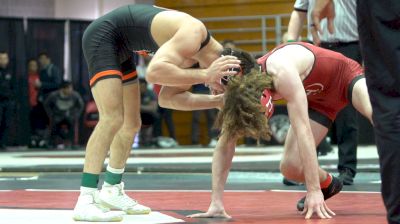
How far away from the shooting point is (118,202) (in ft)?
15.7

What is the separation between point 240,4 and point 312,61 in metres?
11.8

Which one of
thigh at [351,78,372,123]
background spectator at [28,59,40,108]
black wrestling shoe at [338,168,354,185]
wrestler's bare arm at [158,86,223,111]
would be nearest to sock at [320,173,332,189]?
thigh at [351,78,372,123]

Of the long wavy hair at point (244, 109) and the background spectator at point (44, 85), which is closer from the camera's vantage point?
the long wavy hair at point (244, 109)

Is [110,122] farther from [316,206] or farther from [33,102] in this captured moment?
[33,102]

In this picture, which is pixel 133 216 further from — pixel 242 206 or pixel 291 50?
pixel 291 50

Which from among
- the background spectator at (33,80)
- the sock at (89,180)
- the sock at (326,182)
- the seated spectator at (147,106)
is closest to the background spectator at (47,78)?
the background spectator at (33,80)

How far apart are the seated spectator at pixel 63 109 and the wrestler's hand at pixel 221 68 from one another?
11220 mm

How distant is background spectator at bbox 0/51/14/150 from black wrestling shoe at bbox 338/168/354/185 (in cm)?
927

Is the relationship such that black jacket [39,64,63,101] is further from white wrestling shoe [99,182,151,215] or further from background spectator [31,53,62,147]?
white wrestling shoe [99,182,151,215]

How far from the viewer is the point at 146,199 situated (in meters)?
5.68

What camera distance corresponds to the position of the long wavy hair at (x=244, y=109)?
4113mm

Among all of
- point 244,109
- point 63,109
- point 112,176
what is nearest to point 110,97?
point 112,176

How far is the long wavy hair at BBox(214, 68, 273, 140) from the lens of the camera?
4113mm

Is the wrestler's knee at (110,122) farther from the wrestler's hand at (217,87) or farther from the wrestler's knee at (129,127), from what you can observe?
the wrestler's hand at (217,87)
